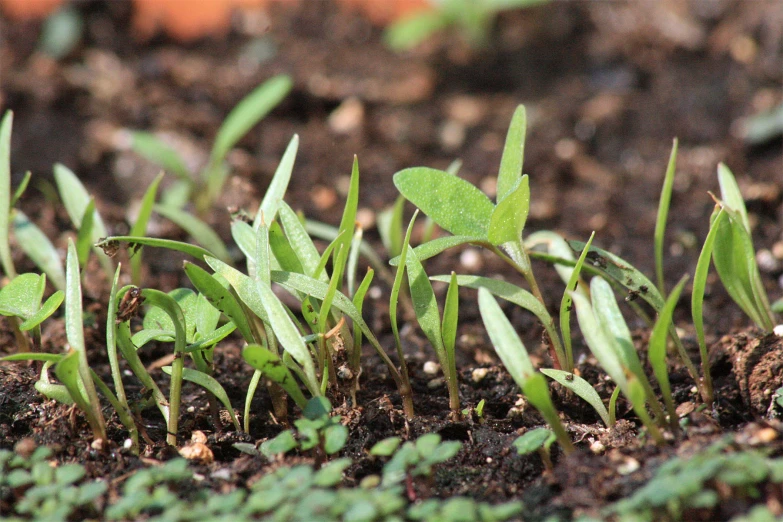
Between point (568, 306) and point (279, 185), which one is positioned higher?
point (279, 185)

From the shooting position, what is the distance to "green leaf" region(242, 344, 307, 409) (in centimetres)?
100

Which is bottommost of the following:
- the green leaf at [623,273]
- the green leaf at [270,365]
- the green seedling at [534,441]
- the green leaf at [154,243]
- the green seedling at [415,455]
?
the green seedling at [534,441]

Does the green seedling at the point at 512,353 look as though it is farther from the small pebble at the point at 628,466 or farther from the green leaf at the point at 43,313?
the green leaf at the point at 43,313

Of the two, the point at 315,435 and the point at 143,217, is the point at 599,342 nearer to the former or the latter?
the point at 315,435

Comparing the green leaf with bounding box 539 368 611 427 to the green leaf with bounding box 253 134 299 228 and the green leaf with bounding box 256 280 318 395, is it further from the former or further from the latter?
the green leaf with bounding box 253 134 299 228

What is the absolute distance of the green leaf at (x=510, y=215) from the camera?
1.05m

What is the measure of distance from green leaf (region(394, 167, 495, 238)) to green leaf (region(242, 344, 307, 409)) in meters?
0.31

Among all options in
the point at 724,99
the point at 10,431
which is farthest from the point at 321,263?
the point at 724,99

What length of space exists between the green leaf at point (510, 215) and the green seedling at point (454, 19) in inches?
63.2

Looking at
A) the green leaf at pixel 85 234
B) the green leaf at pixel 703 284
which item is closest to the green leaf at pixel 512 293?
the green leaf at pixel 703 284

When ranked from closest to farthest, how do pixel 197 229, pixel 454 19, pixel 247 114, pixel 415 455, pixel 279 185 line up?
pixel 415 455, pixel 279 185, pixel 197 229, pixel 247 114, pixel 454 19

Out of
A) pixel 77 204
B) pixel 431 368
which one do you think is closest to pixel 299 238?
pixel 431 368

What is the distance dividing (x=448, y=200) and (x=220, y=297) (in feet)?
1.25

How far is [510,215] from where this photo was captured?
1088 millimetres
